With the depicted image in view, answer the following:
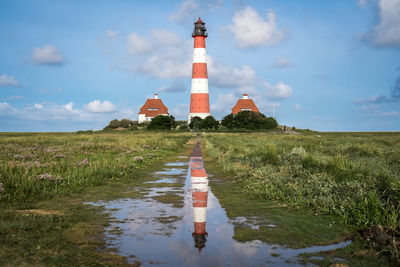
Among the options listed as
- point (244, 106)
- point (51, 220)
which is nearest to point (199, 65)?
point (244, 106)

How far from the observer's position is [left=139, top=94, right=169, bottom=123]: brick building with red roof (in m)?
91.2

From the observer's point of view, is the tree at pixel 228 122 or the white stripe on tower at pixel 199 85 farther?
the tree at pixel 228 122

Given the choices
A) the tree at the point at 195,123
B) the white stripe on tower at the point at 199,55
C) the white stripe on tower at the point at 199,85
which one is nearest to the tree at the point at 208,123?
the tree at the point at 195,123

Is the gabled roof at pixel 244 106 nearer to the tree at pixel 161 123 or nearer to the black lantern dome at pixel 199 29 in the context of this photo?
the tree at pixel 161 123

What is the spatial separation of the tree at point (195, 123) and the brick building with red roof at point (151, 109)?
78.7 ft

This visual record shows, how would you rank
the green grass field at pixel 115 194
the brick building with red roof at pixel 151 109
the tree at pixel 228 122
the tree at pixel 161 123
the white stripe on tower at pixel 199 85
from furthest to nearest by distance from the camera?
the brick building with red roof at pixel 151 109, the tree at pixel 228 122, the tree at pixel 161 123, the white stripe on tower at pixel 199 85, the green grass field at pixel 115 194

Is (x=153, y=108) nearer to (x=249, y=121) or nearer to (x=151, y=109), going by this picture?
(x=151, y=109)

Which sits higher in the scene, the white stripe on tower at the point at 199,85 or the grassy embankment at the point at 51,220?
the white stripe on tower at the point at 199,85

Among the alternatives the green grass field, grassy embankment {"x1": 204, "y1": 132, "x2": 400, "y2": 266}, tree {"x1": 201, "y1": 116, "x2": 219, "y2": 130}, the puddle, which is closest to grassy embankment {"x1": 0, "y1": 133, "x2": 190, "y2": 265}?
the green grass field

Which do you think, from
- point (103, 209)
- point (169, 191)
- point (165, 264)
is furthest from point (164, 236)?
point (169, 191)

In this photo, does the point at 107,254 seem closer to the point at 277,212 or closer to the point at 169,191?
the point at 277,212

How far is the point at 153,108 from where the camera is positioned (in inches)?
3671

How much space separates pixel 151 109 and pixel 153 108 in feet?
2.19

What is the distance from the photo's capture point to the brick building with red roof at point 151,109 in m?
91.2
